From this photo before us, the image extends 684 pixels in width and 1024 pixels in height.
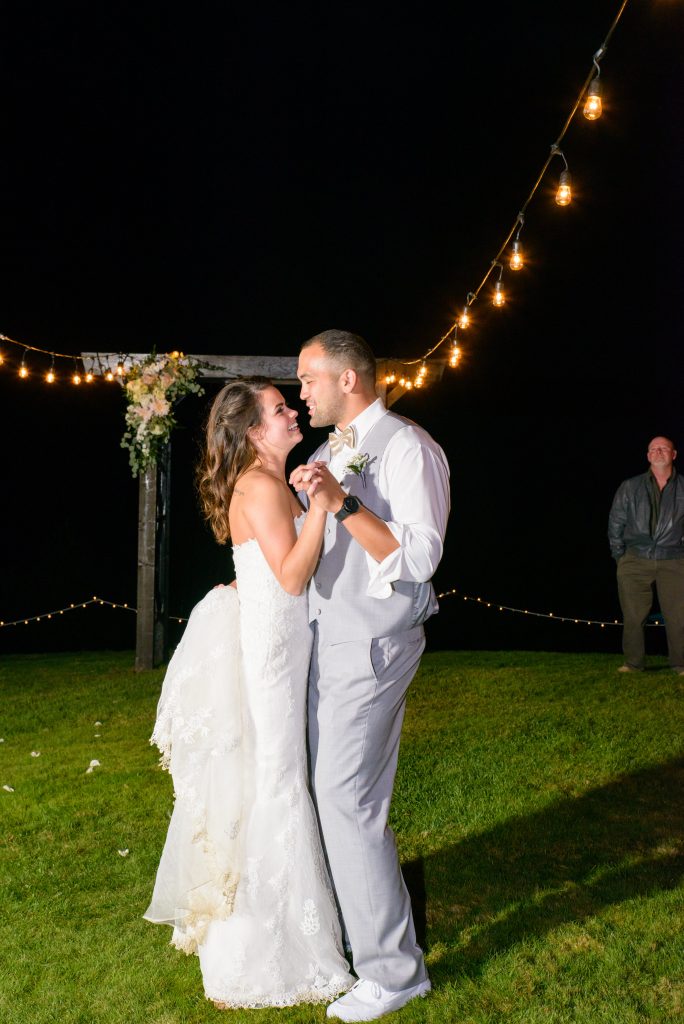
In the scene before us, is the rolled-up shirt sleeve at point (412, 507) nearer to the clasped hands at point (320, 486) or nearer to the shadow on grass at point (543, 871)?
the clasped hands at point (320, 486)

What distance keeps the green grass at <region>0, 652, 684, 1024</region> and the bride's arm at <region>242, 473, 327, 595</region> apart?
1.28m

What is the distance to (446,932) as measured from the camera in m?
3.06

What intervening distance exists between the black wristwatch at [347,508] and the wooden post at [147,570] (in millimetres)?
6253

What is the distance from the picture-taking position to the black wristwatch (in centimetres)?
Result: 221

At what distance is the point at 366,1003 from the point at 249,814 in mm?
606

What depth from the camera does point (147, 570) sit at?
8.37m

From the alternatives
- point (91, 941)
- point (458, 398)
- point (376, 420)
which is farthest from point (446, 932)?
point (458, 398)

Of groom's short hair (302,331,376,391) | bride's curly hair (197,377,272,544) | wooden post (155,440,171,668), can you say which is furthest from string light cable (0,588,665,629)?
groom's short hair (302,331,376,391)

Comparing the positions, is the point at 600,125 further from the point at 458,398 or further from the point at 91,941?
the point at 91,941

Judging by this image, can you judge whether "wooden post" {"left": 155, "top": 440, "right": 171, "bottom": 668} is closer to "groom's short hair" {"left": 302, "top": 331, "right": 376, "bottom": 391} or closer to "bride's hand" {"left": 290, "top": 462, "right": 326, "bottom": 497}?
"groom's short hair" {"left": 302, "top": 331, "right": 376, "bottom": 391}

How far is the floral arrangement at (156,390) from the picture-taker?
7.62 m

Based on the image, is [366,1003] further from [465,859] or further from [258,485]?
[258,485]

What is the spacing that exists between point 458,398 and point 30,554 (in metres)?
8.81

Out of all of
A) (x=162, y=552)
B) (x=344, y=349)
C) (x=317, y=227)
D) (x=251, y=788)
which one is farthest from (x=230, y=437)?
(x=317, y=227)
